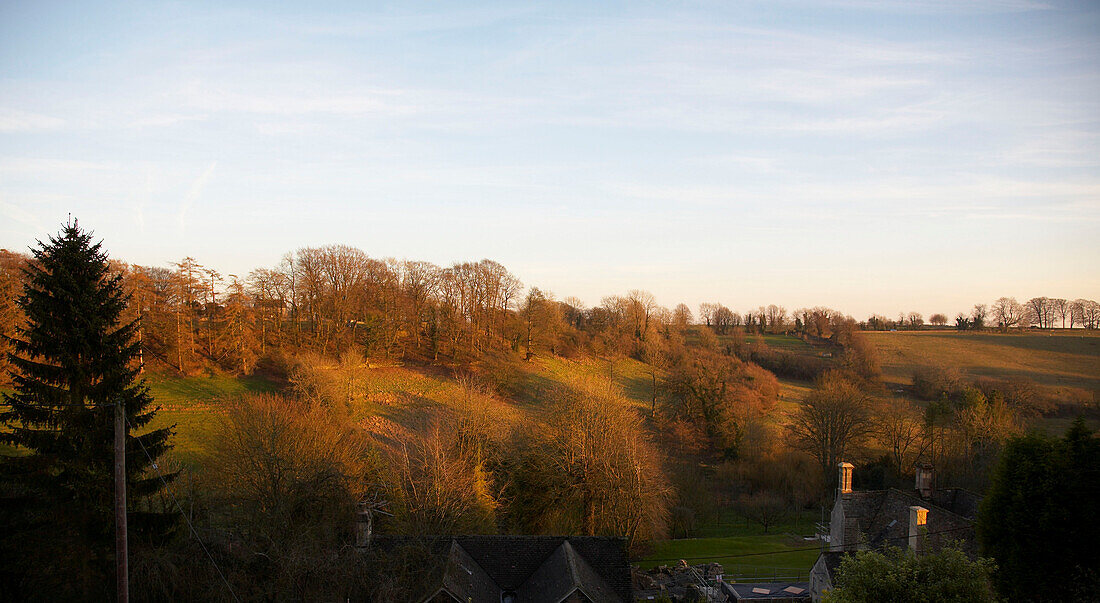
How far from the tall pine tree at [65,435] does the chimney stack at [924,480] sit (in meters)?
27.9

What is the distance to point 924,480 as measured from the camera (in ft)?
80.5

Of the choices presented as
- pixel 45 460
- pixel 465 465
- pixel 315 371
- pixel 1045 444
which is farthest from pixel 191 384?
pixel 1045 444

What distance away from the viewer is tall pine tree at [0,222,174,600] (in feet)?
50.8

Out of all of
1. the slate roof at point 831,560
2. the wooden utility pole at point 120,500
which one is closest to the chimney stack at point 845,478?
the slate roof at point 831,560

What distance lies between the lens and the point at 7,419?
50.5 ft

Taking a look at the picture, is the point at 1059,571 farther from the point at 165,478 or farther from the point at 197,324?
the point at 197,324

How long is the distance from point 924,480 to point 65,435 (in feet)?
95.7

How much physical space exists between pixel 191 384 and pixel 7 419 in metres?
28.7

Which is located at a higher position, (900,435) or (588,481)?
(900,435)

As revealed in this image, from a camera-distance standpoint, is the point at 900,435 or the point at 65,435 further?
the point at 900,435

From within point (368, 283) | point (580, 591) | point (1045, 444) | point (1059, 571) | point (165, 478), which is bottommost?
point (580, 591)

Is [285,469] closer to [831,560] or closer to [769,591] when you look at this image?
[769,591]

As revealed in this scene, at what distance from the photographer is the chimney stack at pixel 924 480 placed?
80.4ft

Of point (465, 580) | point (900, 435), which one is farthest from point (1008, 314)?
point (465, 580)
